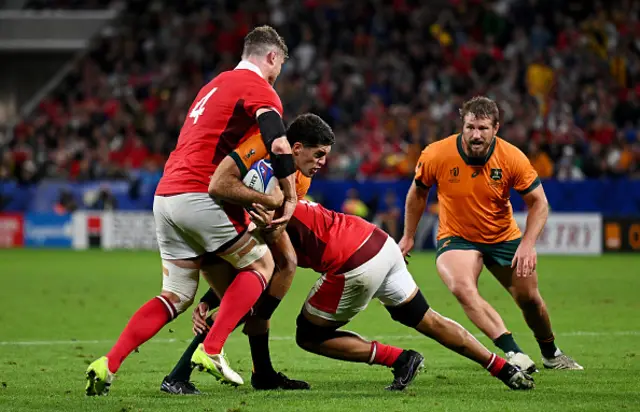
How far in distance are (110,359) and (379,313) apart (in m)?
6.75

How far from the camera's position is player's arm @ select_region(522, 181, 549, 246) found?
769cm

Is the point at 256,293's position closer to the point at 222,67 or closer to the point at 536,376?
the point at 536,376

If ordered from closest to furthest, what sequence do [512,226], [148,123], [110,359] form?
[110,359] → [512,226] → [148,123]

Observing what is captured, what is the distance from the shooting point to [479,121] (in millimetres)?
8008

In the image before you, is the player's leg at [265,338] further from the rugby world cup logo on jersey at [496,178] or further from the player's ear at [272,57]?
the rugby world cup logo on jersey at [496,178]

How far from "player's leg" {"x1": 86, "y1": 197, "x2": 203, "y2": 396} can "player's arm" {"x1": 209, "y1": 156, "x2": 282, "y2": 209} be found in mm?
342

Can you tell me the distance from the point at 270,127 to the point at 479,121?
7.39 ft

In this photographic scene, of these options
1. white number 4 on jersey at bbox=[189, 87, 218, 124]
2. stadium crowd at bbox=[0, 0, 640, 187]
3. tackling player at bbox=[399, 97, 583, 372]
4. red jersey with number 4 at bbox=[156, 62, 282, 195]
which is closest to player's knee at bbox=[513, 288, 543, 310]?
tackling player at bbox=[399, 97, 583, 372]

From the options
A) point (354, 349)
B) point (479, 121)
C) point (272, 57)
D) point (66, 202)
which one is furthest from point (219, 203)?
point (66, 202)

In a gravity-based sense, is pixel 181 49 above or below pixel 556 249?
above

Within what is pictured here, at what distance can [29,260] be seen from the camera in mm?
22188

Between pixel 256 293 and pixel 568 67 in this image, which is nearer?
pixel 256 293

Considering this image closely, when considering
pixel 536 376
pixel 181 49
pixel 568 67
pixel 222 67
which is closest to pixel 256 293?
pixel 536 376

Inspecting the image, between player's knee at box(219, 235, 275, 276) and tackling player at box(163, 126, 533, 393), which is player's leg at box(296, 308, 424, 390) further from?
player's knee at box(219, 235, 275, 276)
